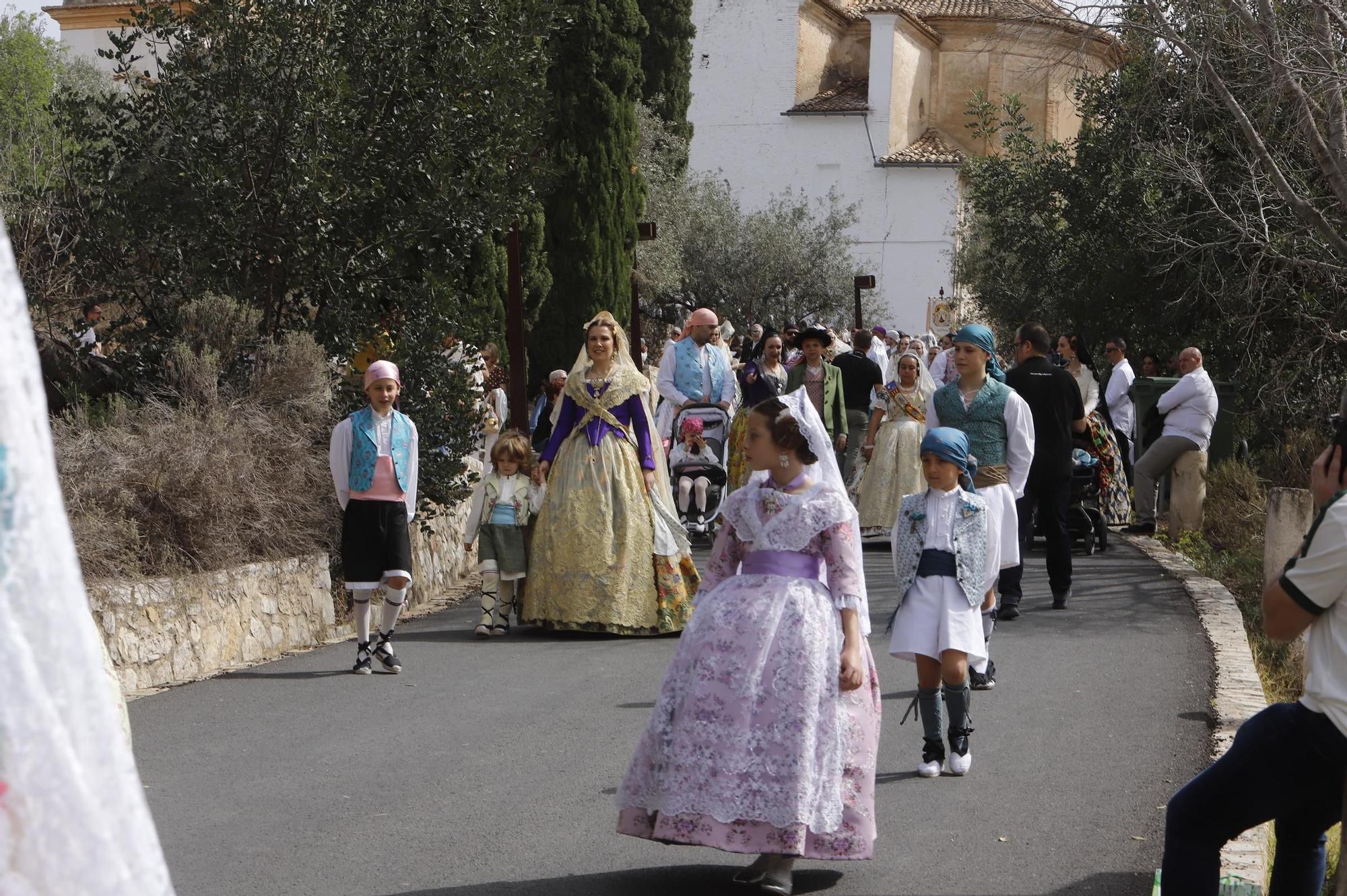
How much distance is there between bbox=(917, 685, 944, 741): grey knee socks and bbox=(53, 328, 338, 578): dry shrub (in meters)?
4.70

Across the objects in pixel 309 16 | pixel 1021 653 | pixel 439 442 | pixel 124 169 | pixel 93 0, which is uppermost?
pixel 93 0

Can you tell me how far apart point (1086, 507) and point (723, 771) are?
11.8 metres

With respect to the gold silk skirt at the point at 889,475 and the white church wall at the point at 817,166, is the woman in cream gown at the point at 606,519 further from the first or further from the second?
the white church wall at the point at 817,166

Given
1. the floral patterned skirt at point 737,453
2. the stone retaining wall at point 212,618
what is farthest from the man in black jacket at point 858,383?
the stone retaining wall at point 212,618

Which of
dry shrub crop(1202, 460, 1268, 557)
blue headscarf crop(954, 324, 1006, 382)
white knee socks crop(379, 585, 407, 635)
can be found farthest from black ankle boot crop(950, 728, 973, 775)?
dry shrub crop(1202, 460, 1268, 557)

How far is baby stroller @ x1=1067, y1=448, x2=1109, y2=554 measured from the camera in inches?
624

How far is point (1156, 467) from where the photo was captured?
17.9m

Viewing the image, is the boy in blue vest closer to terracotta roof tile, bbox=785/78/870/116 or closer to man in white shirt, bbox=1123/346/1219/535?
man in white shirt, bbox=1123/346/1219/535

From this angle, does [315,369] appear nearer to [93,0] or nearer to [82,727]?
[82,727]

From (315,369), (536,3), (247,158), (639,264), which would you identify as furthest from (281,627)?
(639,264)

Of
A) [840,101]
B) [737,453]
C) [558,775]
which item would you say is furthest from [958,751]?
[840,101]

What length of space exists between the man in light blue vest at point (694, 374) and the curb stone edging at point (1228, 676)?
4.78 meters

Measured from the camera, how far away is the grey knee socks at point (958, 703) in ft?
24.7

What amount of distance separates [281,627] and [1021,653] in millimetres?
4794
